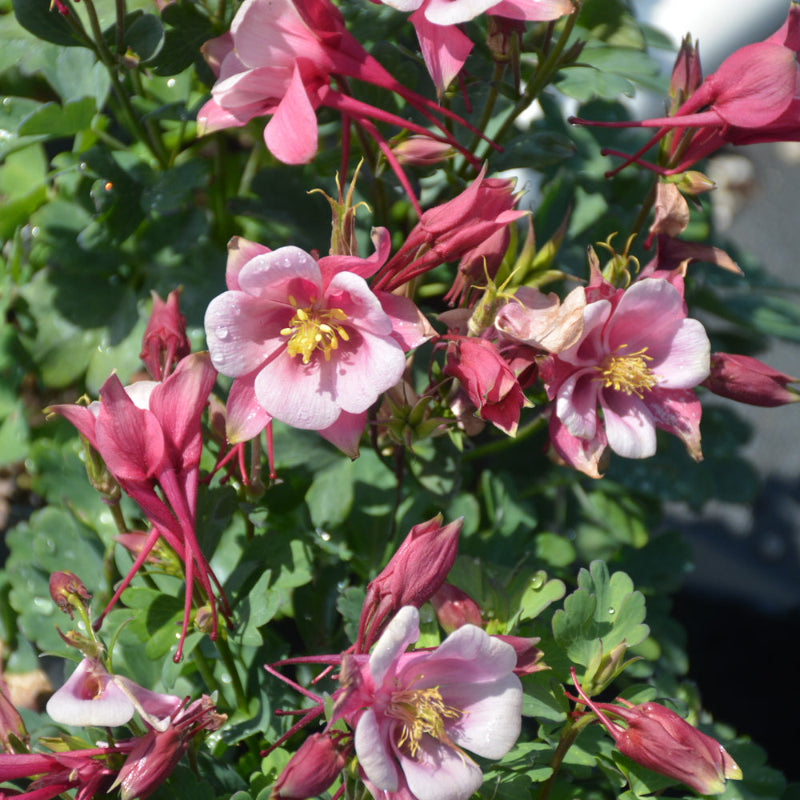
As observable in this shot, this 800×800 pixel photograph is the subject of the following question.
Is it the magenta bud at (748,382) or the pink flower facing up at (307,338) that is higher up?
the pink flower facing up at (307,338)

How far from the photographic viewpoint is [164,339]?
2.18 feet

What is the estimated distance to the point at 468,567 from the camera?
0.70 meters

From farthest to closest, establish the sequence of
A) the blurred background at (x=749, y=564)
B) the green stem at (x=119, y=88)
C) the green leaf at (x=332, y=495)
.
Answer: the blurred background at (x=749, y=564) < the green leaf at (x=332, y=495) < the green stem at (x=119, y=88)

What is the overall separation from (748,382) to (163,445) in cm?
45

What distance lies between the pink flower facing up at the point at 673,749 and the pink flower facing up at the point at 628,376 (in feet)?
0.58

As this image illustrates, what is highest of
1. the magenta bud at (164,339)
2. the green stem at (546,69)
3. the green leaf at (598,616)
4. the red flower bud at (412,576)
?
the green stem at (546,69)

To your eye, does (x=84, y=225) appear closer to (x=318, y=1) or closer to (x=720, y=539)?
(x=318, y=1)

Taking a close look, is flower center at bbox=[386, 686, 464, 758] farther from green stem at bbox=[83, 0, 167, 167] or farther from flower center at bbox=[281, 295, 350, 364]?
green stem at bbox=[83, 0, 167, 167]

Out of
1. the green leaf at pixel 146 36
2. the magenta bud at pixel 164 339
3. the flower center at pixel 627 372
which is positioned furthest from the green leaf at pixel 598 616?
the green leaf at pixel 146 36

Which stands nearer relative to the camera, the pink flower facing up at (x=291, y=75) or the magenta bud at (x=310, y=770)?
the magenta bud at (x=310, y=770)

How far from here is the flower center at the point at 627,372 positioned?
62 centimetres

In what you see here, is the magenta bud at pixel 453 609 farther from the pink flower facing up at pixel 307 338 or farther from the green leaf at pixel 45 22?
the green leaf at pixel 45 22

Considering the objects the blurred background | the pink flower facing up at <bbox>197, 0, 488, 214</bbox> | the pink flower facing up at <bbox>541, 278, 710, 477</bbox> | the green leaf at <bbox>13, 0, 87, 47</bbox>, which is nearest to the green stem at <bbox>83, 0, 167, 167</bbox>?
the green leaf at <bbox>13, 0, 87, 47</bbox>

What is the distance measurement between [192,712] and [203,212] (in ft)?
1.83
